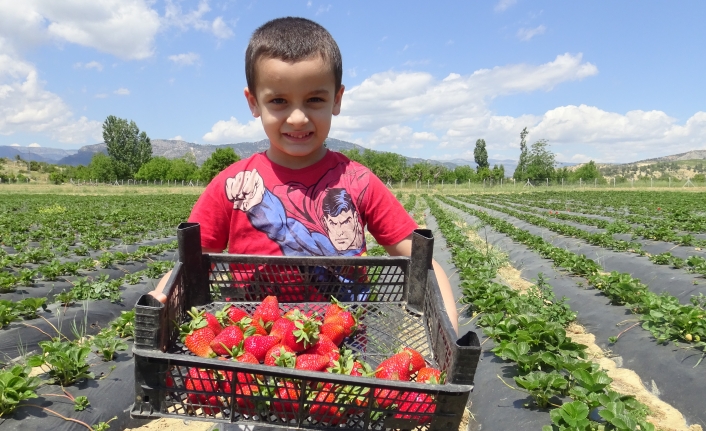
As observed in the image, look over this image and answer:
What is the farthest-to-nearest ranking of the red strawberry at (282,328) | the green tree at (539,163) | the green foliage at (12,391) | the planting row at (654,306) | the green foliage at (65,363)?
the green tree at (539,163)
the planting row at (654,306)
the green foliage at (65,363)
the green foliage at (12,391)
the red strawberry at (282,328)

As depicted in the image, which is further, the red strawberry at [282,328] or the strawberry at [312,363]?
the red strawberry at [282,328]

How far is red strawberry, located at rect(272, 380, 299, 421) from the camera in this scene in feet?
3.46

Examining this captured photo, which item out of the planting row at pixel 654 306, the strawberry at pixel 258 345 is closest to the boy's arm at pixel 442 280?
the strawberry at pixel 258 345

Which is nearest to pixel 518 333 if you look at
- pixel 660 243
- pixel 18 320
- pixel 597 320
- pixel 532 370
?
pixel 532 370

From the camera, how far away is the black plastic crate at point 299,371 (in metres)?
1.01

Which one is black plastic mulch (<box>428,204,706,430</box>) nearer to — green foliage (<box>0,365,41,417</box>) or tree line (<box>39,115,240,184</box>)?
green foliage (<box>0,365,41,417</box>)

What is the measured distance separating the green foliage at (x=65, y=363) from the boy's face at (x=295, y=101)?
2.25 meters

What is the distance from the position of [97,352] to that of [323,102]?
2982 millimetres

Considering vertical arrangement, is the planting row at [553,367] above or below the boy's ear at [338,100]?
below

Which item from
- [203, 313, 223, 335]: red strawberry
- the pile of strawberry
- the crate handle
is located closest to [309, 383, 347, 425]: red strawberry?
the pile of strawberry

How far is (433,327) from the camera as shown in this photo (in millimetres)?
1441

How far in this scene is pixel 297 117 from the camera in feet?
5.59

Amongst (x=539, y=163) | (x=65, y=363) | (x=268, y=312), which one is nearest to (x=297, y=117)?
(x=268, y=312)

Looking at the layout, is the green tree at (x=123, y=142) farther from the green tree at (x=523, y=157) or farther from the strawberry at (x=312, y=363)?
the strawberry at (x=312, y=363)
